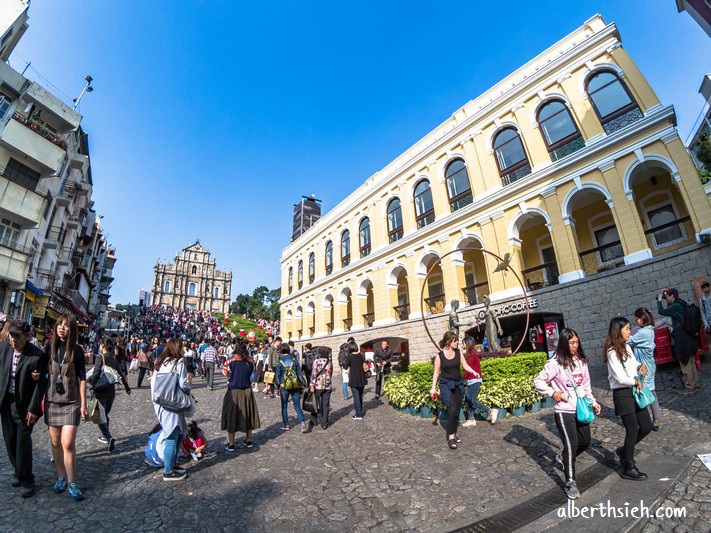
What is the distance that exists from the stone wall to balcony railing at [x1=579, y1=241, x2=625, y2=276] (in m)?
1.03

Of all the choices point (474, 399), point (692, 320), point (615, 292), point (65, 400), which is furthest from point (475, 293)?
point (65, 400)

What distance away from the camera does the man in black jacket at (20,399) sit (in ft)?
12.1

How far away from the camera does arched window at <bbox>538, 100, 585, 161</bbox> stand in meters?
13.4

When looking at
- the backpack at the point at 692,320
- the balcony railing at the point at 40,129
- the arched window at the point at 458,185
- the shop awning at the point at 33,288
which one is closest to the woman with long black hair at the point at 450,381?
the backpack at the point at 692,320

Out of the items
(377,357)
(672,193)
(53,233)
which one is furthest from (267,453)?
(53,233)

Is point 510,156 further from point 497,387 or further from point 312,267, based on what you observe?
point 312,267

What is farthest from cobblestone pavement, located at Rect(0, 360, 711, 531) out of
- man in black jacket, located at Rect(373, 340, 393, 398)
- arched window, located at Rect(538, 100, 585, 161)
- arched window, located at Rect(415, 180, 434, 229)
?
arched window, located at Rect(415, 180, 434, 229)

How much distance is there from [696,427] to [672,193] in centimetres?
1199

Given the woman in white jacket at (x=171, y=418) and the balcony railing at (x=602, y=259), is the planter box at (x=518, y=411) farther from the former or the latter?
the balcony railing at (x=602, y=259)

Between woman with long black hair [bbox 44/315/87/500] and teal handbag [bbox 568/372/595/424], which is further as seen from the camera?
woman with long black hair [bbox 44/315/87/500]

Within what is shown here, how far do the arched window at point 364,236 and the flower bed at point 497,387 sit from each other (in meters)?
14.7

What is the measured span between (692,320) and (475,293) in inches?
413

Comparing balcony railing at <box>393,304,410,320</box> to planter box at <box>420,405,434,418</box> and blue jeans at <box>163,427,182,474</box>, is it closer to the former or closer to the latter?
planter box at <box>420,405,434,418</box>

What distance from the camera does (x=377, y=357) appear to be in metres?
10.9
